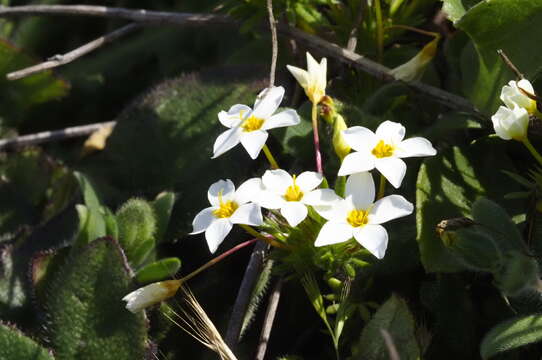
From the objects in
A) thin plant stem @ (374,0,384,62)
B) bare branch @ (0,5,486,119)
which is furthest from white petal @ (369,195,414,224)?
thin plant stem @ (374,0,384,62)

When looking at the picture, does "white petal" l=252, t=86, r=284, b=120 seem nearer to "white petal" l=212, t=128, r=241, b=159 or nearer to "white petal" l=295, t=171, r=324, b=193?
"white petal" l=212, t=128, r=241, b=159

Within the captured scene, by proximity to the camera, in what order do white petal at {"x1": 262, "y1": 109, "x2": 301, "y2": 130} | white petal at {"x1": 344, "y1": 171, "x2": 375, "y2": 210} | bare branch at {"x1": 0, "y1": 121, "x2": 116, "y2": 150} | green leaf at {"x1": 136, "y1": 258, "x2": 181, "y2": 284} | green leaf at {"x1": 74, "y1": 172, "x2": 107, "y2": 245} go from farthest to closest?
1. bare branch at {"x1": 0, "y1": 121, "x2": 116, "y2": 150}
2. green leaf at {"x1": 74, "y1": 172, "x2": 107, "y2": 245}
3. green leaf at {"x1": 136, "y1": 258, "x2": 181, "y2": 284}
4. white petal at {"x1": 262, "y1": 109, "x2": 301, "y2": 130}
5. white petal at {"x1": 344, "y1": 171, "x2": 375, "y2": 210}

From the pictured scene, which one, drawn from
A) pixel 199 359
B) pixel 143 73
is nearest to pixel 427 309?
pixel 199 359

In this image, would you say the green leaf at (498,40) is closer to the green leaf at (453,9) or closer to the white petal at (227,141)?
the green leaf at (453,9)

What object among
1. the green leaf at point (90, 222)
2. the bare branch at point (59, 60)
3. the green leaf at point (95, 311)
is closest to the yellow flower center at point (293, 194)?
the green leaf at point (95, 311)

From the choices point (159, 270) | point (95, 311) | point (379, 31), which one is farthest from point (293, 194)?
point (379, 31)

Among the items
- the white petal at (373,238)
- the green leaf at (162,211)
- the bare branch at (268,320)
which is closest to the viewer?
the white petal at (373,238)
